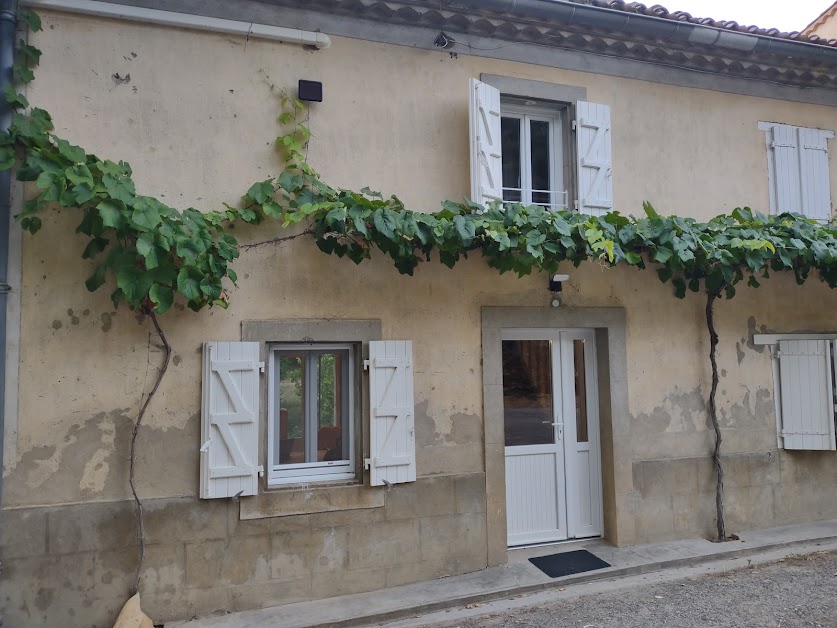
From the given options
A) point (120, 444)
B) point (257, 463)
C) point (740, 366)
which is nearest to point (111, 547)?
point (120, 444)

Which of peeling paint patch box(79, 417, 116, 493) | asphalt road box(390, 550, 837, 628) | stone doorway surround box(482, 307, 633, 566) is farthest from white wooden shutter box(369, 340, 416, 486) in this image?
peeling paint patch box(79, 417, 116, 493)

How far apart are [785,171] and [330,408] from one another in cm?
569

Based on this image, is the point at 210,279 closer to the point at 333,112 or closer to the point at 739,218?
the point at 333,112

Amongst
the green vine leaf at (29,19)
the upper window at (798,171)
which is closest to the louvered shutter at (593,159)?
the upper window at (798,171)

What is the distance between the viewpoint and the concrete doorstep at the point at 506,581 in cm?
422

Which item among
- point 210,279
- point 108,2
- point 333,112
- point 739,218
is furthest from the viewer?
point 739,218

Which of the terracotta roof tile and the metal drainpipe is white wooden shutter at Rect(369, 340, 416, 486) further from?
the terracotta roof tile

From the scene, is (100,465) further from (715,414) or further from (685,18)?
(685,18)

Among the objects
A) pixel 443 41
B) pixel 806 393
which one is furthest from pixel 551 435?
pixel 443 41

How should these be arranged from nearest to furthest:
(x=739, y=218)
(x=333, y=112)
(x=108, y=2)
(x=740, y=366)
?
1. (x=108, y=2)
2. (x=333, y=112)
3. (x=739, y=218)
4. (x=740, y=366)

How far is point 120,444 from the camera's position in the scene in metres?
4.21

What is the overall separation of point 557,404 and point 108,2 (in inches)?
207

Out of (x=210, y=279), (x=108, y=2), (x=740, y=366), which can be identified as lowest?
(x=740, y=366)

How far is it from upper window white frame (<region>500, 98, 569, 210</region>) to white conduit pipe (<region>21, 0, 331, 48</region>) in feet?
6.42
